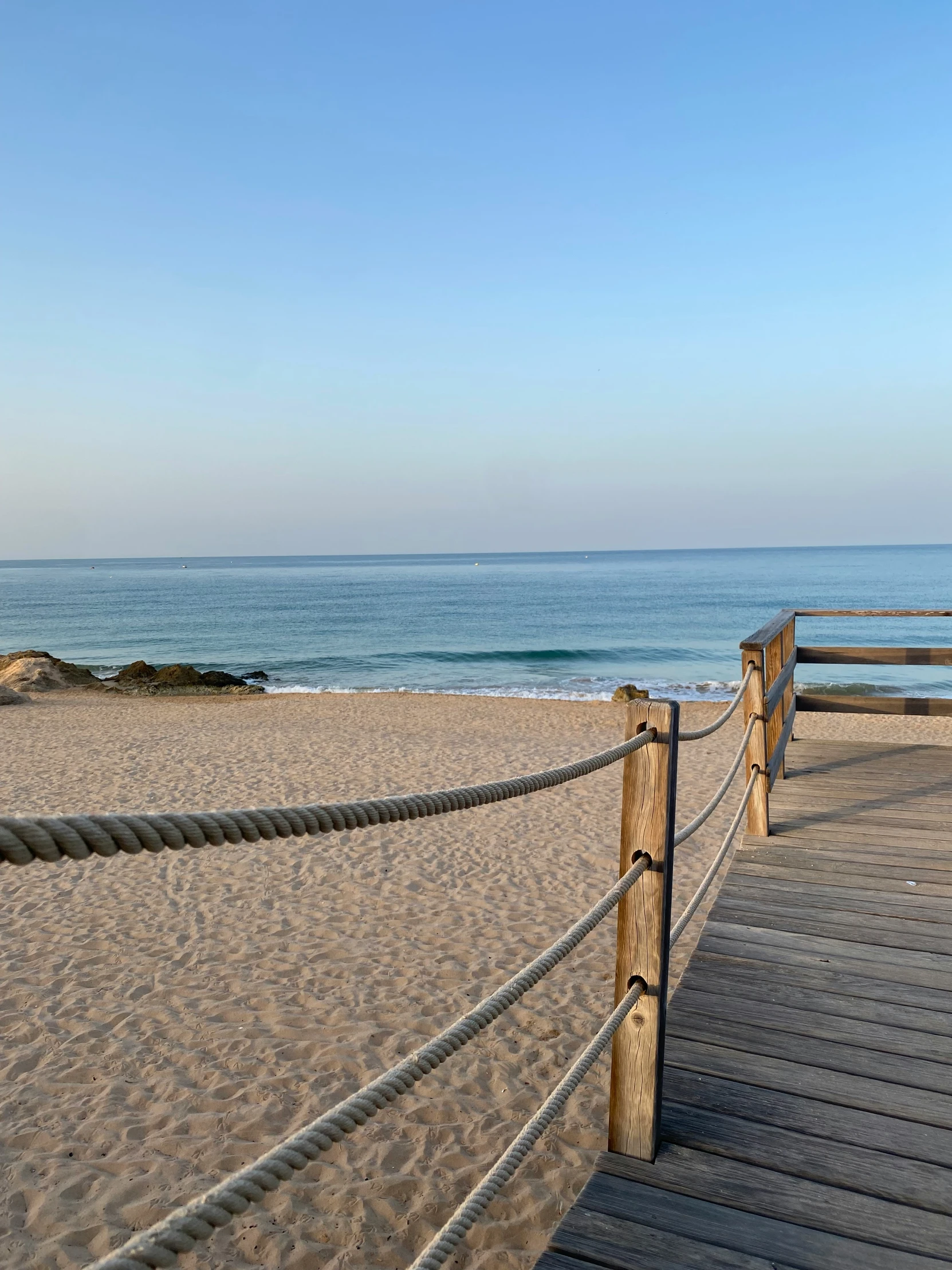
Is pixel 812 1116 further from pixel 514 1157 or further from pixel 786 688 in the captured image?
pixel 786 688

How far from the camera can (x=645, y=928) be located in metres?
1.90

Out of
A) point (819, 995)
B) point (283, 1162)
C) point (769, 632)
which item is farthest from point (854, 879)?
point (283, 1162)

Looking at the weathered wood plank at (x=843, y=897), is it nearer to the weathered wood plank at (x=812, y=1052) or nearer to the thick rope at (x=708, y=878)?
the thick rope at (x=708, y=878)

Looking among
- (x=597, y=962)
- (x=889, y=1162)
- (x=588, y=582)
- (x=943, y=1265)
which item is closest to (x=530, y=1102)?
(x=597, y=962)

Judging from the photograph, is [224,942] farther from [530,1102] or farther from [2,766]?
[2,766]

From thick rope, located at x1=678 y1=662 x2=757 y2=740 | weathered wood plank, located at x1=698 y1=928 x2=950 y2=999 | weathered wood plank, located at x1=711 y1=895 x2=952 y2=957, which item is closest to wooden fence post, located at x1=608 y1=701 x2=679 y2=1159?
thick rope, located at x1=678 y1=662 x2=757 y2=740

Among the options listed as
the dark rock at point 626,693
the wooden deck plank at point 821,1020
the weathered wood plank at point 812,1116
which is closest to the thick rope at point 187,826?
the weathered wood plank at point 812,1116

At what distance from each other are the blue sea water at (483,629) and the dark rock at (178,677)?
2.11m

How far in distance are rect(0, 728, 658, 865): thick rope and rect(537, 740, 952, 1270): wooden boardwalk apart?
1088 mm

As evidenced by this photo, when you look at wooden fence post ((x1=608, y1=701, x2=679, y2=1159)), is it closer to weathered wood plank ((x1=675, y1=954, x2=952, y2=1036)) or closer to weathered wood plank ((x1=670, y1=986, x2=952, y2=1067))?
weathered wood plank ((x1=670, y1=986, x2=952, y2=1067))

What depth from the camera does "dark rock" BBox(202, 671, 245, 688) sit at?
21453 mm

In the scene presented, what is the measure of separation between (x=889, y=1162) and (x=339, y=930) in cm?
361

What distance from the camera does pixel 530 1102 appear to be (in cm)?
317

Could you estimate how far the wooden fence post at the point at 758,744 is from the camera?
3.96m
